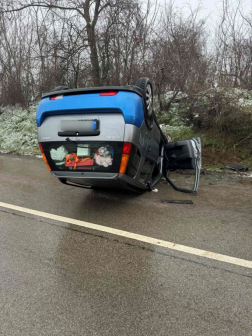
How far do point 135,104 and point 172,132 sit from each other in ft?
18.5

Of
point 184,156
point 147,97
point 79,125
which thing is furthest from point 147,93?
point 184,156

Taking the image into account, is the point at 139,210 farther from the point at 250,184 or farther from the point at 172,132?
the point at 172,132

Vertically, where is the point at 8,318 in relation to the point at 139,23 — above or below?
below

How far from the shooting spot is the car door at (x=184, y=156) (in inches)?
209

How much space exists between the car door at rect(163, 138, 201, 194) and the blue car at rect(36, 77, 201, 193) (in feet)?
4.43

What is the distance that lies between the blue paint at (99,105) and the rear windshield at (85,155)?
1.37ft

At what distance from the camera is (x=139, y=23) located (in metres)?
11.0

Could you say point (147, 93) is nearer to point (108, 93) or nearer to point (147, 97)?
point (147, 97)

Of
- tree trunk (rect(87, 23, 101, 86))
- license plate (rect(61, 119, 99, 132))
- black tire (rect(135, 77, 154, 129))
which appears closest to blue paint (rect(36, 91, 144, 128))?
license plate (rect(61, 119, 99, 132))

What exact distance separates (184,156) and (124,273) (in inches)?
127

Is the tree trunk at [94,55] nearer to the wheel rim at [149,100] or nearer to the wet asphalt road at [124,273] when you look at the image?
the wheel rim at [149,100]

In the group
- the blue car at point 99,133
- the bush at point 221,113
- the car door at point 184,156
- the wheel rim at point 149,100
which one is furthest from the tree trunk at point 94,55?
the blue car at point 99,133

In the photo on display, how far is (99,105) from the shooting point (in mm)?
3645

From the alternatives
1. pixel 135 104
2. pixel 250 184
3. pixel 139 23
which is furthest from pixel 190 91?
pixel 135 104
